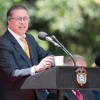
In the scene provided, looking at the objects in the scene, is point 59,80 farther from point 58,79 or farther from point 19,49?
point 19,49

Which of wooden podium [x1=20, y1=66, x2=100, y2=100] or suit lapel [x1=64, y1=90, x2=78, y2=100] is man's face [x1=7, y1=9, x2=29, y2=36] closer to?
wooden podium [x1=20, y1=66, x2=100, y2=100]

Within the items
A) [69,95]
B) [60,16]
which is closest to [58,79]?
[69,95]

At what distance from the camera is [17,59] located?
4934mm

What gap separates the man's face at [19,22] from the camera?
5031mm

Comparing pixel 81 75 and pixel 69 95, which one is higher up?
pixel 81 75

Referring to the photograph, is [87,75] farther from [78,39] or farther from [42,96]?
[78,39]

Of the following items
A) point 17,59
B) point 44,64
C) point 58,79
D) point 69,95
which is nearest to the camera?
point 58,79

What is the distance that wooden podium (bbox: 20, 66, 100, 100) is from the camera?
14.8ft

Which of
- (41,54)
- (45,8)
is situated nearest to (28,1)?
(45,8)

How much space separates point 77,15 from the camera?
1234 cm

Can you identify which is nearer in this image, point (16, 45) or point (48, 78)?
point (48, 78)

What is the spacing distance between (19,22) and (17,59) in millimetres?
395

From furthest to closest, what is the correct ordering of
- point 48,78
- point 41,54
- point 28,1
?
point 28,1
point 41,54
point 48,78

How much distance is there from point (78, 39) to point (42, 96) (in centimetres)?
1032
